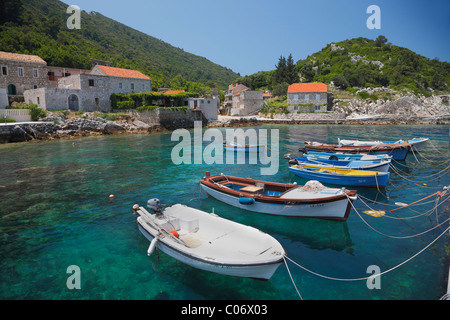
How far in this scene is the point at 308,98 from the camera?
6988cm

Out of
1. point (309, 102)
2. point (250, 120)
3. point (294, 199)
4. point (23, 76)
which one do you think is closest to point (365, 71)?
point (309, 102)

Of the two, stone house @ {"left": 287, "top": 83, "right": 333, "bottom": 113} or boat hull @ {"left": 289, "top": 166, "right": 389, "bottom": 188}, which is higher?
stone house @ {"left": 287, "top": 83, "right": 333, "bottom": 113}

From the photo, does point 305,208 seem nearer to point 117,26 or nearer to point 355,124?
point 355,124

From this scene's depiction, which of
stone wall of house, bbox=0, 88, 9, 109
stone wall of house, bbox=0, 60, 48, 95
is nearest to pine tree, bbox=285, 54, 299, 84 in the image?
stone wall of house, bbox=0, 60, 48, 95

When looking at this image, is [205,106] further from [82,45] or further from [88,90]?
[82,45]

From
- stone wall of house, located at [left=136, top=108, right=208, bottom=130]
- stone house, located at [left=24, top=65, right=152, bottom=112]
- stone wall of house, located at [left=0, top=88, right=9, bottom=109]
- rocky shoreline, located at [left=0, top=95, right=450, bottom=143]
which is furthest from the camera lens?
stone wall of house, located at [left=136, top=108, right=208, bottom=130]

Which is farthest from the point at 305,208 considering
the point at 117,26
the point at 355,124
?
the point at 117,26

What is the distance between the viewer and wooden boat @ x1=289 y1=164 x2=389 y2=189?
576 inches

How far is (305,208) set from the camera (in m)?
10.8

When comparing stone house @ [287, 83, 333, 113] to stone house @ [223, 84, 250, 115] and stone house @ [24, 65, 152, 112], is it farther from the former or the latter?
stone house @ [24, 65, 152, 112]

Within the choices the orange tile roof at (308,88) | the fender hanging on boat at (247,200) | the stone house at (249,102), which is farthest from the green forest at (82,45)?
the fender hanging on boat at (247,200)

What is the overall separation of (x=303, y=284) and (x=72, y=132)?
1634 inches

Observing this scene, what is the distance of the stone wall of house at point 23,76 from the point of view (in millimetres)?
43156

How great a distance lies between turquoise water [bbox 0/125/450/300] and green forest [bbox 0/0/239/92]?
5241 centimetres
